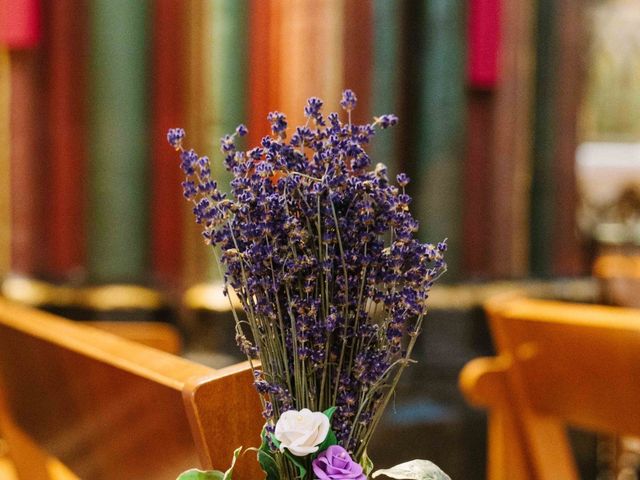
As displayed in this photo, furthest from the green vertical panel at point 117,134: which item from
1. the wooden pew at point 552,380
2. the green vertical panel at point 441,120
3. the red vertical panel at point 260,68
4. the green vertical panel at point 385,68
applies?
the wooden pew at point 552,380

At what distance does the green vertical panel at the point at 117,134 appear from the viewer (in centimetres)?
329

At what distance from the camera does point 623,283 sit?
3.24 meters

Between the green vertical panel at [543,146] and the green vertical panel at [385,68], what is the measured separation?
0.79 meters

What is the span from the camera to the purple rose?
2.58 feet

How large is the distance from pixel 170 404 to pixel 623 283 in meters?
2.53

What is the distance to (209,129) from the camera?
326cm

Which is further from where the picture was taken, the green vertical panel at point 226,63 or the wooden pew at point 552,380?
the green vertical panel at point 226,63

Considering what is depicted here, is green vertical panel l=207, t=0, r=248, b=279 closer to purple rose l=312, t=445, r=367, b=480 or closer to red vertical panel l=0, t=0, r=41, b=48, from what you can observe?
red vertical panel l=0, t=0, r=41, b=48

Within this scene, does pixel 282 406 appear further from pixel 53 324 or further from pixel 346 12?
pixel 346 12

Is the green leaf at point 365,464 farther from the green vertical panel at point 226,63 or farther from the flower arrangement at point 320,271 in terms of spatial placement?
the green vertical panel at point 226,63

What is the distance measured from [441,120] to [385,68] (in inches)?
12.5

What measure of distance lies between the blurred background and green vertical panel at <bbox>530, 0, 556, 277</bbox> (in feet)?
0.65

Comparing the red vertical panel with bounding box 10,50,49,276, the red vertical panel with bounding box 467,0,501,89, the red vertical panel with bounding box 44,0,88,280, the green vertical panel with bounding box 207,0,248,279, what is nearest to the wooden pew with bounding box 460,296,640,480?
the green vertical panel with bounding box 207,0,248,279

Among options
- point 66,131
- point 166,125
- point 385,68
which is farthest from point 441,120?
point 66,131
